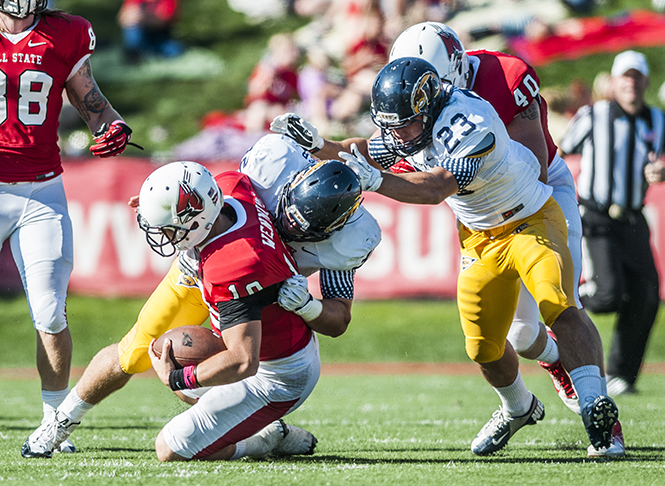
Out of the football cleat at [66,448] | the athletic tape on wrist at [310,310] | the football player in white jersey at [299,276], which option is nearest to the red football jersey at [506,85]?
the football player in white jersey at [299,276]

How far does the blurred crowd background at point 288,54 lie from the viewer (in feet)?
37.4

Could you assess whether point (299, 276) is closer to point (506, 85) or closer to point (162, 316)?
point (162, 316)

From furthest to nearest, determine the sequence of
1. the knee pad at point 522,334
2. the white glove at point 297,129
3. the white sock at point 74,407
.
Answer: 1. the knee pad at point 522,334
2. the white glove at point 297,129
3. the white sock at point 74,407

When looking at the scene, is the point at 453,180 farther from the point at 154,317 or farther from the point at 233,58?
the point at 233,58

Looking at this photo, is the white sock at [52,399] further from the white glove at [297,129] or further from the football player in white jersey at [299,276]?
the white glove at [297,129]

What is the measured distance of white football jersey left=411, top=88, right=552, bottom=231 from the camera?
386cm

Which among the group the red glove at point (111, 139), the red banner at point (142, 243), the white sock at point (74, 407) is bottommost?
the red banner at point (142, 243)

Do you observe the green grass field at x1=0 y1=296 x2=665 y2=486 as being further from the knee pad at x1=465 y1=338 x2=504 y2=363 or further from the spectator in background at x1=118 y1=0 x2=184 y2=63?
the spectator in background at x1=118 y1=0 x2=184 y2=63

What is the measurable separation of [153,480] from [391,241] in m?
5.94

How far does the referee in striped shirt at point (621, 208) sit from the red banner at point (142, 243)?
7.71 feet

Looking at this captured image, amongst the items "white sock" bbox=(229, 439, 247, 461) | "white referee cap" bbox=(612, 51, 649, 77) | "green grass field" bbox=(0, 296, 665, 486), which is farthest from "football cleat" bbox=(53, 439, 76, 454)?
"white referee cap" bbox=(612, 51, 649, 77)

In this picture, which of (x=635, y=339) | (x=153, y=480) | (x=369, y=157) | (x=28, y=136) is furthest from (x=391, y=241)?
(x=153, y=480)

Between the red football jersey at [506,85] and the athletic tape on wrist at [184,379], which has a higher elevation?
the red football jersey at [506,85]

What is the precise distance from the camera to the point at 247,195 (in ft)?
12.7
